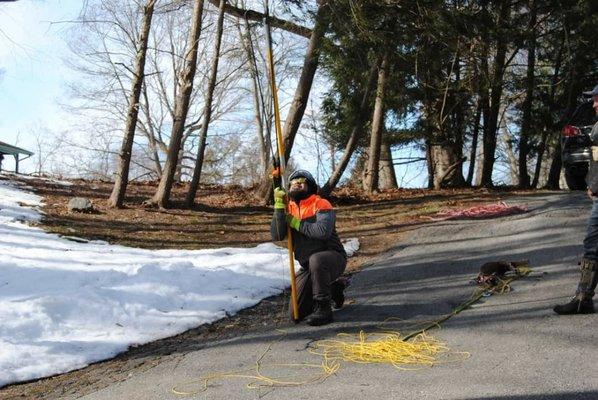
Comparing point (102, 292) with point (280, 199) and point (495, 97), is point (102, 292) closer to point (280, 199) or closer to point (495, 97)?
point (280, 199)

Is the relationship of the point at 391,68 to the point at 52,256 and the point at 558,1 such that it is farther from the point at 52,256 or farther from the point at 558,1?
the point at 52,256

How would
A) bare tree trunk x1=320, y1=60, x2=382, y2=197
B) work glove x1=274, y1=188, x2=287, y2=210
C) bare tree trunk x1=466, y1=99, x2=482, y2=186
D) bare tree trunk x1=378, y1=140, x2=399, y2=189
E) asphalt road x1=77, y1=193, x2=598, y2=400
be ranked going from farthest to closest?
bare tree trunk x1=378, y1=140, x2=399, y2=189 → bare tree trunk x1=466, y1=99, x2=482, y2=186 → bare tree trunk x1=320, y1=60, x2=382, y2=197 → work glove x1=274, y1=188, x2=287, y2=210 → asphalt road x1=77, y1=193, x2=598, y2=400

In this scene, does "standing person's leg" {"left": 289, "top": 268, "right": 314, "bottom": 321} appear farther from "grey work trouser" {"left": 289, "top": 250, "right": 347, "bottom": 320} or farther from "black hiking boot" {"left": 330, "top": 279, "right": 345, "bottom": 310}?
"black hiking boot" {"left": 330, "top": 279, "right": 345, "bottom": 310}

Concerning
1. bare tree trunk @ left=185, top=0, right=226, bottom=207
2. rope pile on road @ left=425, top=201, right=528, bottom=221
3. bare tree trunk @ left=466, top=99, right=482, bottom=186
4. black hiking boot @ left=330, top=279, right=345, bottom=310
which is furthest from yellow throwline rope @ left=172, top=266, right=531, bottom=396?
bare tree trunk @ left=466, top=99, right=482, bottom=186

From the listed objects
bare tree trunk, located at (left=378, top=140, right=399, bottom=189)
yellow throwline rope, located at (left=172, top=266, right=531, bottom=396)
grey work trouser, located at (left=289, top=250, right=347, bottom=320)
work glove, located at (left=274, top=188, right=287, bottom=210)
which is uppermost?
bare tree trunk, located at (left=378, top=140, right=399, bottom=189)

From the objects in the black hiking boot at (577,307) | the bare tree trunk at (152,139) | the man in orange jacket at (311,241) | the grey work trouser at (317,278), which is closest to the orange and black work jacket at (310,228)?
the man in orange jacket at (311,241)

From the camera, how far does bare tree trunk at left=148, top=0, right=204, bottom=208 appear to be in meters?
13.8

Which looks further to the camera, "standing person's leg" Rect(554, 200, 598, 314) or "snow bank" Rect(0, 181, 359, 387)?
"snow bank" Rect(0, 181, 359, 387)

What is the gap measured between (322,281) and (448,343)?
4.77ft

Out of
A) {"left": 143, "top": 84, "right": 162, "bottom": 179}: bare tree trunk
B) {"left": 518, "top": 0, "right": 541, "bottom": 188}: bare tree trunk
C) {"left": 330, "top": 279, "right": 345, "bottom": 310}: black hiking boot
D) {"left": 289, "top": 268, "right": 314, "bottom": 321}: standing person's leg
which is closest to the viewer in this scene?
{"left": 289, "top": 268, "right": 314, "bottom": 321}: standing person's leg

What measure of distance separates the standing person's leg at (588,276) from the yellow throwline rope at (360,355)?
1.20 metres

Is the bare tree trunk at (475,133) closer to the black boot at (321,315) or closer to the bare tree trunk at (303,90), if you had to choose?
the bare tree trunk at (303,90)

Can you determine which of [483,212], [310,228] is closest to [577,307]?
[310,228]

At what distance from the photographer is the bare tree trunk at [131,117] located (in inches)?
532
